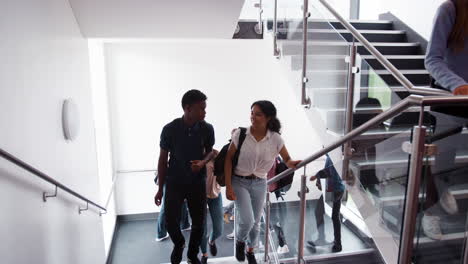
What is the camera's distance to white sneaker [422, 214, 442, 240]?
4.88 ft

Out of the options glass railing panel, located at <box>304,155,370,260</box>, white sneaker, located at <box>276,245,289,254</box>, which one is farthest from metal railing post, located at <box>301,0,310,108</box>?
white sneaker, located at <box>276,245,289,254</box>

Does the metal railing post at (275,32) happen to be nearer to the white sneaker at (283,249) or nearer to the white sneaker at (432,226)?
the white sneaker at (283,249)

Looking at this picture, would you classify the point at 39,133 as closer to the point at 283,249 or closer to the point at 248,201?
the point at 248,201

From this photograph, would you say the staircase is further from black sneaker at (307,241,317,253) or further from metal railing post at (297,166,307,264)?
black sneaker at (307,241,317,253)

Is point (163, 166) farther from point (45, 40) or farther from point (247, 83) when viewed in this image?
point (247, 83)

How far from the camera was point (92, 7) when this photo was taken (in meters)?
3.40

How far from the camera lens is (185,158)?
2.90 meters

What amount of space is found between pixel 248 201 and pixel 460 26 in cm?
191

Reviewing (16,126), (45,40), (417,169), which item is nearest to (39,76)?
(45,40)

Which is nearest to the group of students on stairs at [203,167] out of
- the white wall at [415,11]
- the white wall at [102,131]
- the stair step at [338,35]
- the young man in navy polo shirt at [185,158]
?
the young man in navy polo shirt at [185,158]

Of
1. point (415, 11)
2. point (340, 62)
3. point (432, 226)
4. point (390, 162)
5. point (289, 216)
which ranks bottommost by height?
point (289, 216)

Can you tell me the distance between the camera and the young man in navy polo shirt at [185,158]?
2859 mm

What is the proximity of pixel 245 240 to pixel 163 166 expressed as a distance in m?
1.00

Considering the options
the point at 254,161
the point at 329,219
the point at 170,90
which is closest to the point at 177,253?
the point at 254,161
